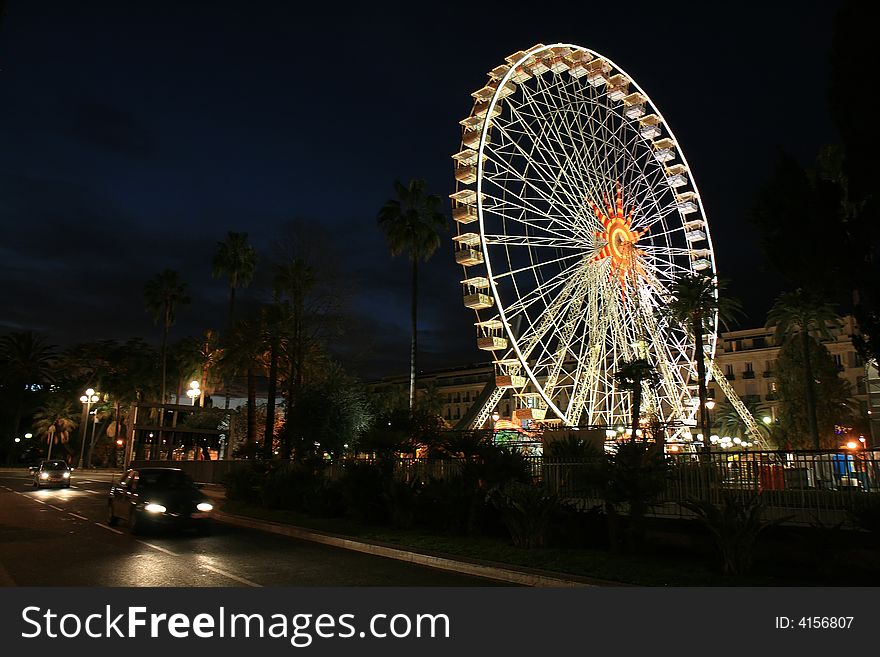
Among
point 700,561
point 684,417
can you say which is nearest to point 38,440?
point 684,417

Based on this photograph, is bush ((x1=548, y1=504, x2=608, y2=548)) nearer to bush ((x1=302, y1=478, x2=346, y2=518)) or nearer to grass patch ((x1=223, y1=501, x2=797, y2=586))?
grass patch ((x1=223, y1=501, x2=797, y2=586))

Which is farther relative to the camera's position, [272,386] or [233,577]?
[272,386]

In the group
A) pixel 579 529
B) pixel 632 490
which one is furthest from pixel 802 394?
pixel 632 490

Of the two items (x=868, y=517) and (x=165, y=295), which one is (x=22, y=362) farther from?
(x=868, y=517)

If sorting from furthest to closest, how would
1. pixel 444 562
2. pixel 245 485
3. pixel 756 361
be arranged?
1. pixel 756 361
2. pixel 245 485
3. pixel 444 562

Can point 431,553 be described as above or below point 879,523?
below

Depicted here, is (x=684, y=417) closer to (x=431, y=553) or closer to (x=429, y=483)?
(x=429, y=483)

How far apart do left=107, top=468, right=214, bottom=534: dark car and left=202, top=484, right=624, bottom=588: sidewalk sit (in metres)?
2.26

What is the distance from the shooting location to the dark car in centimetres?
1689

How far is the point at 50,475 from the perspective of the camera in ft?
123

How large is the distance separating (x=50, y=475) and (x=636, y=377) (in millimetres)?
33097

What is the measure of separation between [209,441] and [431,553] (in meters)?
36.6

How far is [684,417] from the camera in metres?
45.2

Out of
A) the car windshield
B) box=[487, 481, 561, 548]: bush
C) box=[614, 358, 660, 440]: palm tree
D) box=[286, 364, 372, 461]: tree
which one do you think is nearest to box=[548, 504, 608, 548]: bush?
box=[487, 481, 561, 548]: bush
